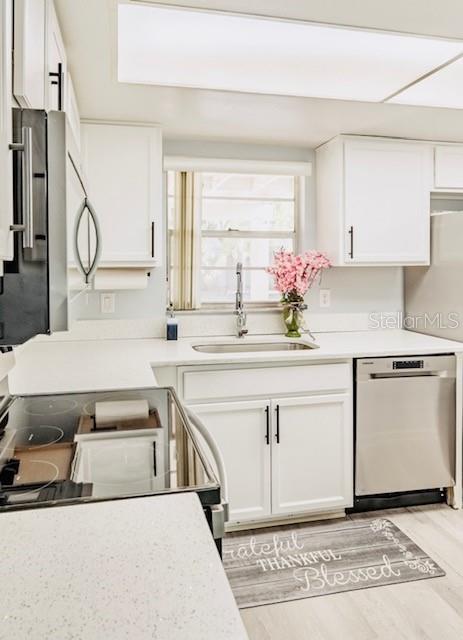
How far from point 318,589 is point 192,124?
2.30 meters

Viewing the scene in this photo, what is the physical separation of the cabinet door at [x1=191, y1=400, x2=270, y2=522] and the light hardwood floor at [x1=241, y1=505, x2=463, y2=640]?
1.90 feet

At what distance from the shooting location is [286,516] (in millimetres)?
2594

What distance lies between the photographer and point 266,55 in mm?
2018

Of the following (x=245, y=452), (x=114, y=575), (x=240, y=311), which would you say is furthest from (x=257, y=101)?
(x=114, y=575)

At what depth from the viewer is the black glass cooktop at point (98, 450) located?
3.07ft

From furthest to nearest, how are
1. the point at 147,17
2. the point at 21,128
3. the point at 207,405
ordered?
the point at 207,405 < the point at 147,17 < the point at 21,128

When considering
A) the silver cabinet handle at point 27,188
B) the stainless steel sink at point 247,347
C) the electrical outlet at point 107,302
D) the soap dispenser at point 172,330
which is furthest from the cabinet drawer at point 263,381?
the silver cabinet handle at point 27,188

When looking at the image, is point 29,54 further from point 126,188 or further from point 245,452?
point 245,452

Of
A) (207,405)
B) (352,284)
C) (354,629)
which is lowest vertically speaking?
(354,629)

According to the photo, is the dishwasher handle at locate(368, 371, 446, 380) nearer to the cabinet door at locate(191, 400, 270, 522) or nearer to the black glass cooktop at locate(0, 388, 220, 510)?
the cabinet door at locate(191, 400, 270, 522)

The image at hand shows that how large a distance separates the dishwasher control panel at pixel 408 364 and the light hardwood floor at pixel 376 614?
3.01ft

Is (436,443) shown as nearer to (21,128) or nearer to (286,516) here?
(286,516)

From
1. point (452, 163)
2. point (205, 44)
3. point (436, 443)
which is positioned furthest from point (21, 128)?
point (452, 163)

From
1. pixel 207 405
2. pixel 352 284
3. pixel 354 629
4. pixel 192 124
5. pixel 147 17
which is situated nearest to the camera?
pixel 147 17
